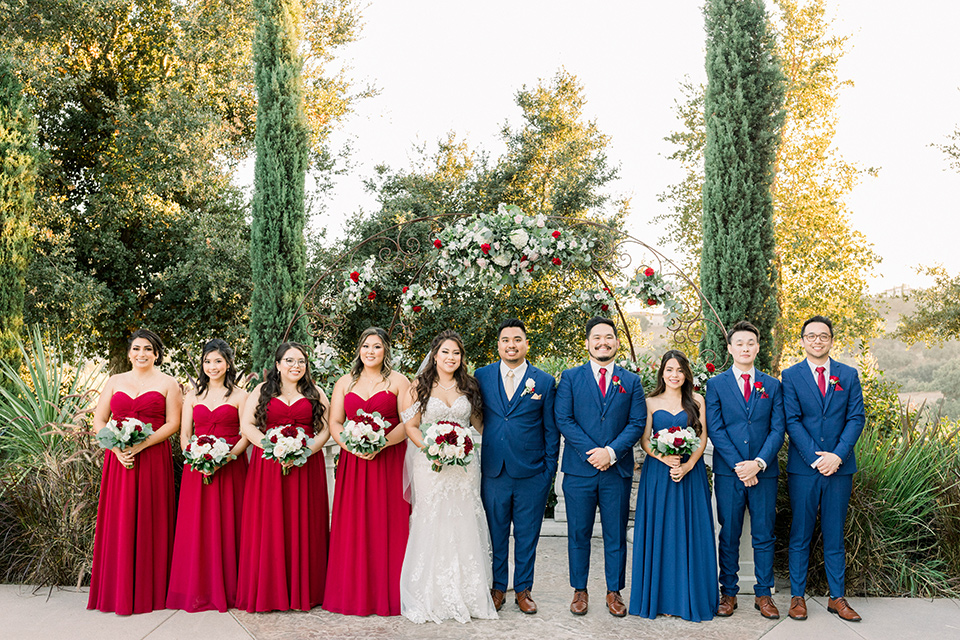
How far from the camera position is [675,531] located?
4.47 m

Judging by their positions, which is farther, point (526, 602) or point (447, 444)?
point (526, 602)

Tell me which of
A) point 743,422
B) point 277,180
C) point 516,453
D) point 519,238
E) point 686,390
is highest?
point 277,180

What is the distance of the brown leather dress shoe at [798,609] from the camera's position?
14.8 feet

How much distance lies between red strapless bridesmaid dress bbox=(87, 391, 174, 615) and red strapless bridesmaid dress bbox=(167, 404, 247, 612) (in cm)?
14

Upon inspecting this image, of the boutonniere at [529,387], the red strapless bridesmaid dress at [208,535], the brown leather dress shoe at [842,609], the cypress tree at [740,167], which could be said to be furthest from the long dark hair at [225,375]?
the cypress tree at [740,167]

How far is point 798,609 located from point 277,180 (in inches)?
352

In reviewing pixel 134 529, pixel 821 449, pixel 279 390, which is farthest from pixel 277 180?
pixel 821 449

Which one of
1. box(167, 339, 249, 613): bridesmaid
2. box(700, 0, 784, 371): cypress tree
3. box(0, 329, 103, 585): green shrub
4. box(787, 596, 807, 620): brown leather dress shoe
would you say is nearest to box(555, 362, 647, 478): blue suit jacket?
box(787, 596, 807, 620): brown leather dress shoe

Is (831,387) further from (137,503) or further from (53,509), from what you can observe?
(53,509)

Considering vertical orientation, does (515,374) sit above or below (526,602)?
above

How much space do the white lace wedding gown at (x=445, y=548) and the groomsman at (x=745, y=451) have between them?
1744 millimetres

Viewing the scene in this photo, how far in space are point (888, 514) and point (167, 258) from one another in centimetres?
1426

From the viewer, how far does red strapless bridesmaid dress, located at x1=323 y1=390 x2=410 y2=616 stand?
14.9 ft

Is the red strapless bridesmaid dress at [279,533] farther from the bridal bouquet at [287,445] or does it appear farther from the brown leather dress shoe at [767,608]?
the brown leather dress shoe at [767,608]
